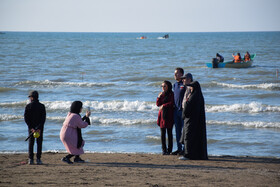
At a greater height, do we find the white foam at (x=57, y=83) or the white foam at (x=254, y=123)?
the white foam at (x=57, y=83)

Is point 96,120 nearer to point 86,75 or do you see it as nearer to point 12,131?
point 12,131

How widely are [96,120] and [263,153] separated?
5.81m

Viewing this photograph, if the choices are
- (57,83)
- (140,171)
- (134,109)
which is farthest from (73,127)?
(57,83)

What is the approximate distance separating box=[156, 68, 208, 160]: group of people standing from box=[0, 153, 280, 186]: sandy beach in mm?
271

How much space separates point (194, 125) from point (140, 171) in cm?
140

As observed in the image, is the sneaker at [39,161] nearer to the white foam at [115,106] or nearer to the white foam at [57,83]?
the white foam at [115,106]

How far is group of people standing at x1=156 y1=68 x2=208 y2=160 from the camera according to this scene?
7.14m

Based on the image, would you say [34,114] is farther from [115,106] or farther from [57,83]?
[57,83]

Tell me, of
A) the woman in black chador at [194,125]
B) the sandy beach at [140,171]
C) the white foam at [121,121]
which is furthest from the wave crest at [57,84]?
the woman in black chador at [194,125]

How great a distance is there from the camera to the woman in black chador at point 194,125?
7.12 m

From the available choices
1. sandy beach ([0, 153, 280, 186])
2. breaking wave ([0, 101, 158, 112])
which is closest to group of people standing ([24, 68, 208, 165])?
sandy beach ([0, 153, 280, 186])

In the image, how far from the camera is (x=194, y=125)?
7246 millimetres

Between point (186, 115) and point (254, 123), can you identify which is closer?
point (186, 115)

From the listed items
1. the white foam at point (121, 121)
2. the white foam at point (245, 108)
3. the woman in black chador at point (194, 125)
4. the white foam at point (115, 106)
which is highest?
the woman in black chador at point (194, 125)
